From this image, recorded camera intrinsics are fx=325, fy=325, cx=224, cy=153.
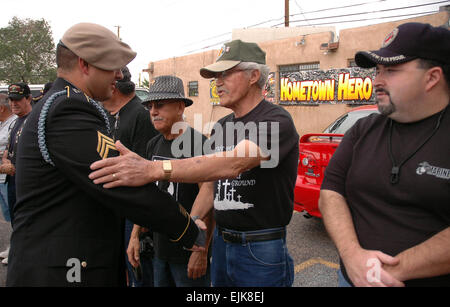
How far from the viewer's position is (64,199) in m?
Answer: 1.52

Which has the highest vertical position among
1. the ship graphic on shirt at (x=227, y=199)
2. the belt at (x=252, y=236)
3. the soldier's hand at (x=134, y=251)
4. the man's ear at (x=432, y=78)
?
the man's ear at (x=432, y=78)

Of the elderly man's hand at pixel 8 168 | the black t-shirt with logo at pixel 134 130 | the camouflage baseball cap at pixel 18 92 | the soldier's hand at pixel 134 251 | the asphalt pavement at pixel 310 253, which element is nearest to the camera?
the soldier's hand at pixel 134 251

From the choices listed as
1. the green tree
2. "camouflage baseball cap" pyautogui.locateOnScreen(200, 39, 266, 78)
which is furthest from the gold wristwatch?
the green tree

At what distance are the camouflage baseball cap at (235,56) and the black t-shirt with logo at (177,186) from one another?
62 centimetres

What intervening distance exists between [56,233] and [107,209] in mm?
253

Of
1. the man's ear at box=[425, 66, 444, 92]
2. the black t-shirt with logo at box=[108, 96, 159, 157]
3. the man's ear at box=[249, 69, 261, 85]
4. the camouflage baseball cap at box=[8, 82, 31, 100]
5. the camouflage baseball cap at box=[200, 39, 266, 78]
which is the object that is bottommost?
the black t-shirt with logo at box=[108, 96, 159, 157]

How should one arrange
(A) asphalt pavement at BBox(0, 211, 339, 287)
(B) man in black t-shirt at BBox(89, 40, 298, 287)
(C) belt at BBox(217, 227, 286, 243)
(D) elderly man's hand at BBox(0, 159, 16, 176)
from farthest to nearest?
(D) elderly man's hand at BBox(0, 159, 16, 176)
(A) asphalt pavement at BBox(0, 211, 339, 287)
(C) belt at BBox(217, 227, 286, 243)
(B) man in black t-shirt at BBox(89, 40, 298, 287)

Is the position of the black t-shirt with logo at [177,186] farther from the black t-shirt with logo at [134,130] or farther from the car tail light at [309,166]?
the car tail light at [309,166]

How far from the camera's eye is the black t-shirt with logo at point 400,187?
142 cm

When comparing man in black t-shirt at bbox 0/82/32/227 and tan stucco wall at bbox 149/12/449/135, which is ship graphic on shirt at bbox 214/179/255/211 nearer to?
man in black t-shirt at bbox 0/82/32/227

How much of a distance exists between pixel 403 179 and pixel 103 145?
1390 millimetres

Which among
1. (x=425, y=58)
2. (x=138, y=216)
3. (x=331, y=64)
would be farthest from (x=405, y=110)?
(x=331, y=64)

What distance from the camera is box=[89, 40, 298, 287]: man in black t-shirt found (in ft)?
6.15

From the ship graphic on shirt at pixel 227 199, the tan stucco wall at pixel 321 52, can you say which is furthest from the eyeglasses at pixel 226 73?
the tan stucco wall at pixel 321 52
